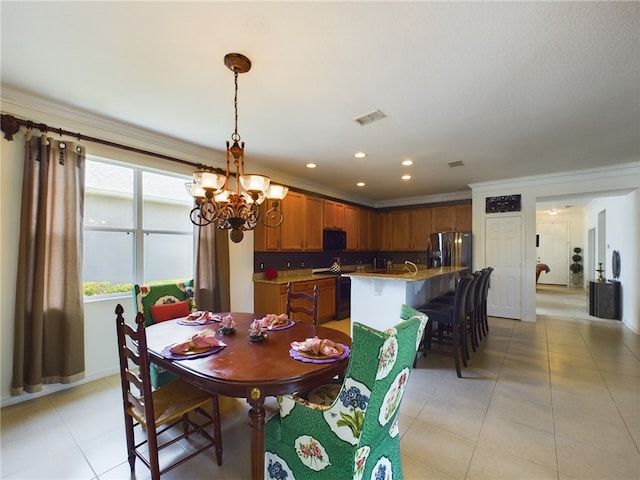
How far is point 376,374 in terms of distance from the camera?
106 cm

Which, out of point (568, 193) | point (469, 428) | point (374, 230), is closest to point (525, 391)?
point (469, 428)

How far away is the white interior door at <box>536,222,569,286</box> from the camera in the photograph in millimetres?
9695

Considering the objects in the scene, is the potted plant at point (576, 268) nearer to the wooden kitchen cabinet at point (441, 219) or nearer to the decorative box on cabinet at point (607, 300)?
the decorative box on cabinet at point (607, 300)

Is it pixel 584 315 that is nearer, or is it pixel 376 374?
pixel 376 374

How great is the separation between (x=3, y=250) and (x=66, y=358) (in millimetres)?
1080

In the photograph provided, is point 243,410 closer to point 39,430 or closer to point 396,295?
point 39,430

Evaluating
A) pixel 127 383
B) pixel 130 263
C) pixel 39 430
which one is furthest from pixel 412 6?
pixel 39 430

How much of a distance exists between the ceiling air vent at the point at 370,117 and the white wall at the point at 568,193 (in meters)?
3.70

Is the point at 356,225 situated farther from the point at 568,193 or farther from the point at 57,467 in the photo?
the point at 57,467

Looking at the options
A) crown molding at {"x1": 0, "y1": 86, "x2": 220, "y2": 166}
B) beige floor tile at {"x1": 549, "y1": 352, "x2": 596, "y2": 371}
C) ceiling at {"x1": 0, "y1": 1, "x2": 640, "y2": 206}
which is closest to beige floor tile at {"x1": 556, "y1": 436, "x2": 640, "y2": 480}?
Answer: beige floor tile at {"x1": 549, "y1": 352, "x2": 596, "y2": 371}

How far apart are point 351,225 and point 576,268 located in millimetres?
8277

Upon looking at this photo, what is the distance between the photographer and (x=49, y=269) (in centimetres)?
255

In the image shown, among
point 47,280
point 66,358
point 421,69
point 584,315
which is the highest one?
point 421,69

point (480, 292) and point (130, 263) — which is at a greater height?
point (130, 263)
